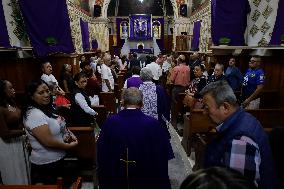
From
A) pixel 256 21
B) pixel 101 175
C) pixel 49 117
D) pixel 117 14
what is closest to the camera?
pixel 101 175

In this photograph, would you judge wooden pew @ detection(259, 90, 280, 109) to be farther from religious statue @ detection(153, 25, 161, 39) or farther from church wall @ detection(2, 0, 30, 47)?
religious statue @ detection(153, 25, 161, 39)

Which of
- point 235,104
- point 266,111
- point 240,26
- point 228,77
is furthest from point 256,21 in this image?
point 235,104

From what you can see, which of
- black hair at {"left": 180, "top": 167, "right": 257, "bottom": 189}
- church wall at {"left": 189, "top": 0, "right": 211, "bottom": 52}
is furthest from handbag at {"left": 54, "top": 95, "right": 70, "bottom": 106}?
church wall at {"left": 189, "top": 0, "right": 211, "bottom": 52}

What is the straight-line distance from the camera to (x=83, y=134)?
153 inches

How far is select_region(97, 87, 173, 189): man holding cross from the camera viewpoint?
2314 millimetres

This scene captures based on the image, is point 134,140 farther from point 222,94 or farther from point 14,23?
point 14,23

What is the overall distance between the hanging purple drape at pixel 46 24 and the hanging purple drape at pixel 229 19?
357 cm

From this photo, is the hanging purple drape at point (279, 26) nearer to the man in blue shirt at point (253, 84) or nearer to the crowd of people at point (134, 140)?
the man in blue shirt at point (253, 84)

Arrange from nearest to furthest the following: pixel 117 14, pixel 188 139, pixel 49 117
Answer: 1. pixel 49 117
2. pixel 188 139
3. pixel 117 14

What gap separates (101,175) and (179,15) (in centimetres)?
1914

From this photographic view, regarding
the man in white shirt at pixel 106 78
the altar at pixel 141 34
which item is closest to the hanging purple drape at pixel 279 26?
the man in white shirt at pixel 106 78

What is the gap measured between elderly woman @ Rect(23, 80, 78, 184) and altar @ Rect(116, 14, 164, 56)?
22.1 m

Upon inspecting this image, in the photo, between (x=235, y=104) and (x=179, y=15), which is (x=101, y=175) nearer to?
(x=235, y=104)

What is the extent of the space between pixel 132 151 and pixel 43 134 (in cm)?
88
